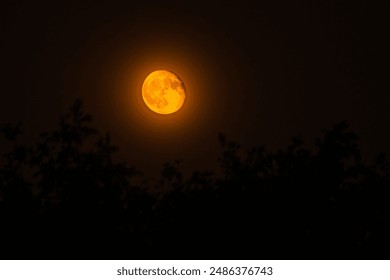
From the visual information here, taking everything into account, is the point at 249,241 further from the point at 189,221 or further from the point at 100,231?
the point at 100,231

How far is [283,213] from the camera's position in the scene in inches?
237

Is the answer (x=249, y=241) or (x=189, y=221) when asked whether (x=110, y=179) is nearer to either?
(x=189, y=221)

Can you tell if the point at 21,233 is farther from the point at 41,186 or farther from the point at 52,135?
the point at 52,135

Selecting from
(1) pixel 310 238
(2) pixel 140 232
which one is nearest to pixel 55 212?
(2) pixel 140 232

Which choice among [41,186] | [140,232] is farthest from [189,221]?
[41,186]

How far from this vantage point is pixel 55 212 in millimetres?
5898

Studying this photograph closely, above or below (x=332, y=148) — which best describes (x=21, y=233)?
below

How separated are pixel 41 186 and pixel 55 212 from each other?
1.06 feet

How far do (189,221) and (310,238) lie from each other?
1.06 meters

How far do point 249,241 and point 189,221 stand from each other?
554mm

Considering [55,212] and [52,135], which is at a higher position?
[52,135]
